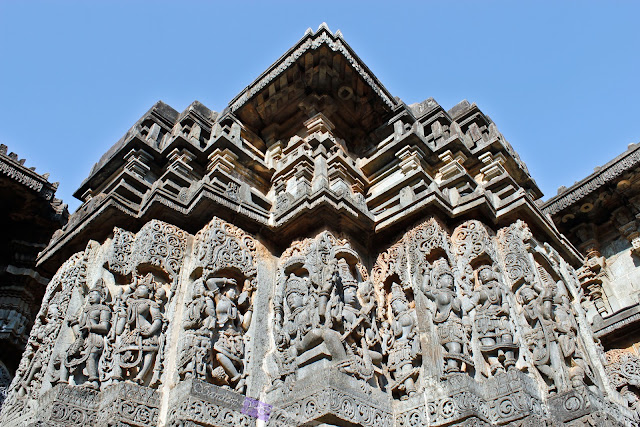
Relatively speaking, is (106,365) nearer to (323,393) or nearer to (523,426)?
(323,393)

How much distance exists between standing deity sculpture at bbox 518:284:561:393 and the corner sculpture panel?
2 cm

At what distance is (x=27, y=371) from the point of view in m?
6.28

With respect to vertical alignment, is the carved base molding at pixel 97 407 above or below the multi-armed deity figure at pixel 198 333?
below

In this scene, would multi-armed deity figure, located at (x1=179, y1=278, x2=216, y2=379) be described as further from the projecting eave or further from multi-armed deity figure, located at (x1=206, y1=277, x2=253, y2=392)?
the projecting eave

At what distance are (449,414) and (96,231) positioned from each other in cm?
496

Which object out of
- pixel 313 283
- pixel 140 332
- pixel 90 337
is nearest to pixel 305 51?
pixel 313 283

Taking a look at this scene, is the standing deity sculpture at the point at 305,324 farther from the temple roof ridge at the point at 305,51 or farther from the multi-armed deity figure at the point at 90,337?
the temple roof ridge at the point at 305,51

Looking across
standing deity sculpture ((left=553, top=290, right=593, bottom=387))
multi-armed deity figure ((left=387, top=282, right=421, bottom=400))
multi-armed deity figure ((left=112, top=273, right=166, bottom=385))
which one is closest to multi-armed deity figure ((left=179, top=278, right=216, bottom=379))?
multi-armed deity figure ((left=112, top=273, right=166, bottom=385))

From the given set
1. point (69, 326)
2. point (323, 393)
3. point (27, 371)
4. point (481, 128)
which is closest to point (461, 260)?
point (323, 393)

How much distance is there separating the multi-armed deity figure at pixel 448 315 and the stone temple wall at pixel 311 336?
2 centimetres

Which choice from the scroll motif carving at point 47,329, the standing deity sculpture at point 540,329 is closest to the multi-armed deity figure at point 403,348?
the standing deity sculpture at point 540,329

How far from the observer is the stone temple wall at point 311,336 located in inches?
202

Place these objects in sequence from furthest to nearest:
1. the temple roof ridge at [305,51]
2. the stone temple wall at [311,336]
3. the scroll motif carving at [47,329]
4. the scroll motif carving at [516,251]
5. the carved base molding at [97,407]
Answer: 1. the temple roof ridge at [305,51]
2. the scroll motif carving at [516,251]
3. the scroll motif carving at [47,329]
4. the stone temple wall at [311,336]
5. the carved base molding at [97,407]

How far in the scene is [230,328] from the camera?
5965mm
